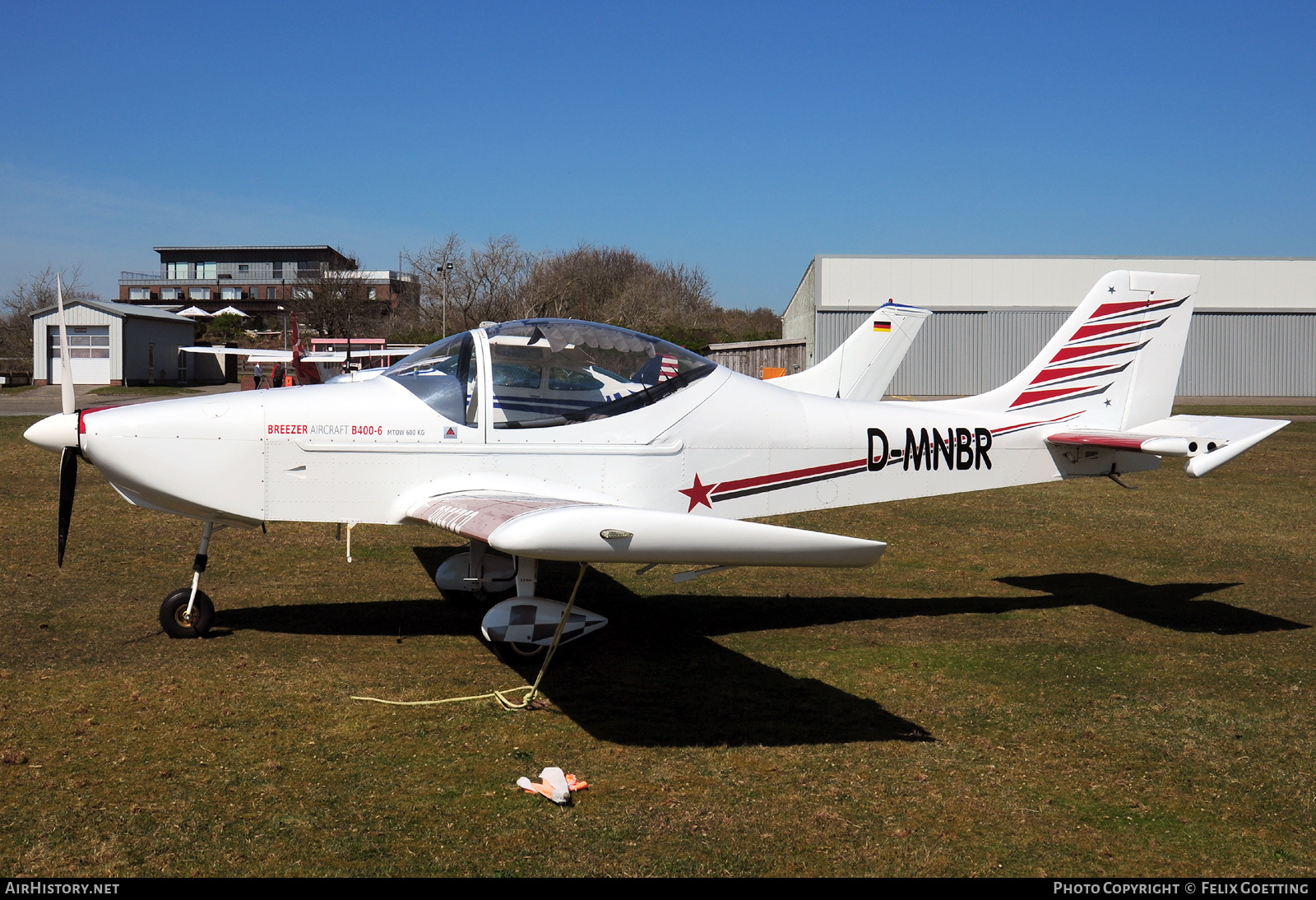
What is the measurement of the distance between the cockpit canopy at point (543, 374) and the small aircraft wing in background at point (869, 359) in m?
7.89

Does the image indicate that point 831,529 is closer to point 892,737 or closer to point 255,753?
point 892,737

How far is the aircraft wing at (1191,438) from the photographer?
22.7ft

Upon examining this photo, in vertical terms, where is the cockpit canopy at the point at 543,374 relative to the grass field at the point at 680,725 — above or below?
above

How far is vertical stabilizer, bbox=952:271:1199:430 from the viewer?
7.91 m

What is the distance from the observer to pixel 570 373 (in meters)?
6.59

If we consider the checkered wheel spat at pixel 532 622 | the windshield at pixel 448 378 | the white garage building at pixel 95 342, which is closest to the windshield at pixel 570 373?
the windshield at pixel 448 378

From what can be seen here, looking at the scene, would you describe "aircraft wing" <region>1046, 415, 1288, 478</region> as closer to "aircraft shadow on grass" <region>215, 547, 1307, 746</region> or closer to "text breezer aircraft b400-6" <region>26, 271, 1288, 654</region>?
"text breezer aircraft b400-6" <region>26, 271, 1288, 654</region>

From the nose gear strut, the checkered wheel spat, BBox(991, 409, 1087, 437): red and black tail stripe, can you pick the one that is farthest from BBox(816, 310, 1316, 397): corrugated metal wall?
the nose gear strut

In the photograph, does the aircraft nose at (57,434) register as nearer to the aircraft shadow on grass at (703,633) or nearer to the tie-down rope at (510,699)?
the aircraft shadow on grass at (703,633)

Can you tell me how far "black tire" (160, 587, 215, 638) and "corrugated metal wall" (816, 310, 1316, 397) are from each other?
30.9 metres

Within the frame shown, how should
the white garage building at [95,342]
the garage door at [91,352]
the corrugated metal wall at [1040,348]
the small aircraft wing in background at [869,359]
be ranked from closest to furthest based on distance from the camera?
1. the small aircraft wing in background at [869,359]
2. the corrugated metal wall at [1040,348]
3. the white garage building at [95,342]
4. the garage door at [91,352]

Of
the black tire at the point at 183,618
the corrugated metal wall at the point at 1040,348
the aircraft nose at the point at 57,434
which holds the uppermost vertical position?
the corrugated metal wall at the point at 1040,348

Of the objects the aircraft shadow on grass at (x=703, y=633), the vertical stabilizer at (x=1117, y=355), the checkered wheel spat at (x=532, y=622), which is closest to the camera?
the aircraft shadow on grass at (x=703, y=633)

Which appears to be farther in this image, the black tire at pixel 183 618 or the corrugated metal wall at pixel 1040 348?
the corrugated metal wall at pixel 1040 348
